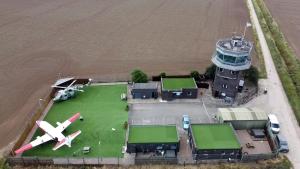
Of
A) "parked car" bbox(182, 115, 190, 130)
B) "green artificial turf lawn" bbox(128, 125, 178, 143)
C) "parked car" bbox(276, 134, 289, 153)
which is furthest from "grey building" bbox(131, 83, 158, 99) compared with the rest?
"parked car" bbox(276, 134, 289, 153)

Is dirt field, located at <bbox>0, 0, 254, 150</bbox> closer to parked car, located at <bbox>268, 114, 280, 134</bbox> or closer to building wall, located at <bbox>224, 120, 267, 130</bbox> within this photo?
building wall, located at <bbox>224, 120, 267, 130</bbox>

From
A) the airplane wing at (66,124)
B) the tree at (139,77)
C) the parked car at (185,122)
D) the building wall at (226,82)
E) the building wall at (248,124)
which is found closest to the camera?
the airplane wing at (66,124)

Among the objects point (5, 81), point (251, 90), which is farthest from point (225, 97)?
point (5, 81)

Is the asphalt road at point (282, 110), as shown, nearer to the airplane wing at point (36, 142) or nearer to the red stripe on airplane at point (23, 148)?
the airplane wing at point (36, 142)

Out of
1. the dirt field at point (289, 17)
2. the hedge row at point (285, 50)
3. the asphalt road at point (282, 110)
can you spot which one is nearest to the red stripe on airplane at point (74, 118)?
the asphalt road at point (282, 110)

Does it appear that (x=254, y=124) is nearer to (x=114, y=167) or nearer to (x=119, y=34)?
(x=114, y=167)

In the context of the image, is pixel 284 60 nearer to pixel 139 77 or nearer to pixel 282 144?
pixel 282 144
